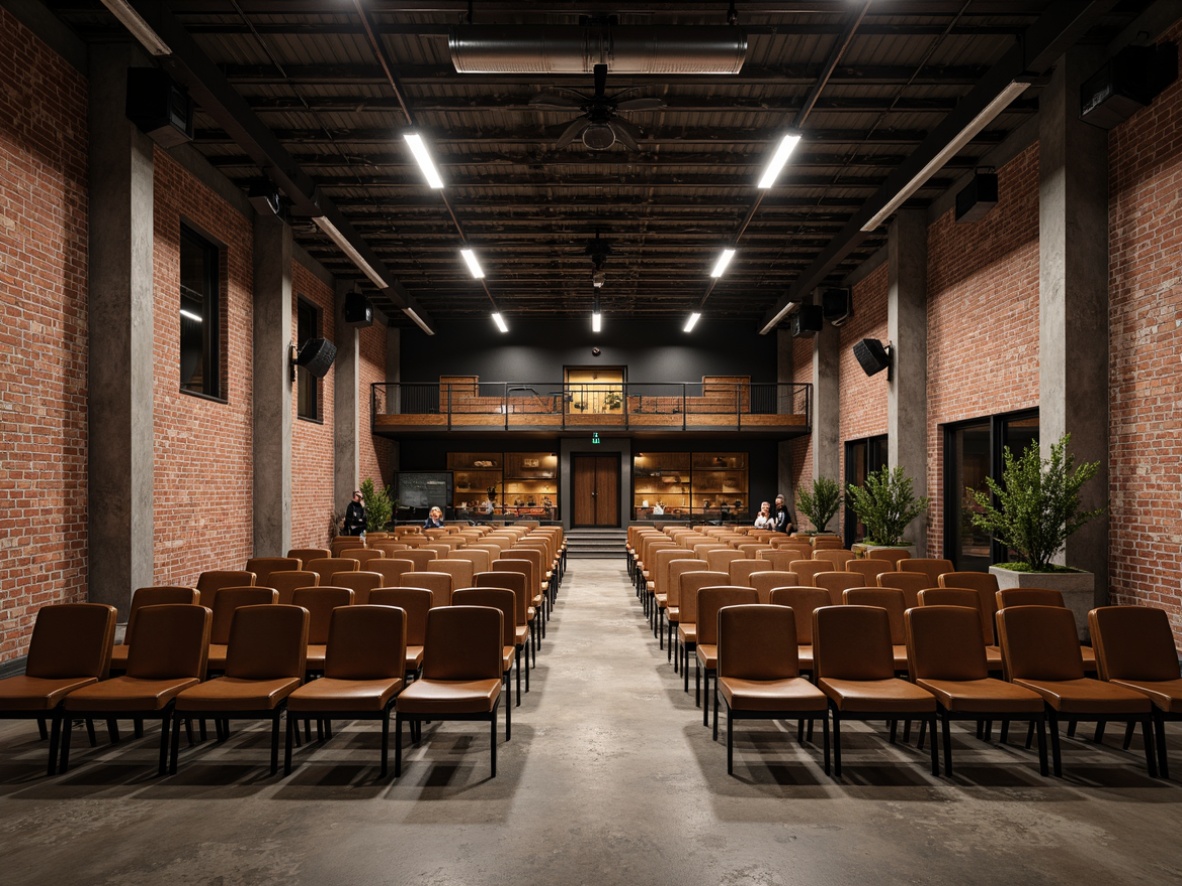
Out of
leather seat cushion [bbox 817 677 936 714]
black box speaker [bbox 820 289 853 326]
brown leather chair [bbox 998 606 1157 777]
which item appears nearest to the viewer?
leather seat cushion [bbox 817 677 936 714]

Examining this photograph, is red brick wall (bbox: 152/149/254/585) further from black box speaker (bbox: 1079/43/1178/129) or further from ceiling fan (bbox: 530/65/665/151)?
black box speaker (bbox: 1079/43/1178/129)

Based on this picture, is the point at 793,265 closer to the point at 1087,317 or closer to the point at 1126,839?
the point at 1087,317

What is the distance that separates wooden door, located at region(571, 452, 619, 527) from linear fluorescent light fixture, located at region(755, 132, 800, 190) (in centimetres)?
1221

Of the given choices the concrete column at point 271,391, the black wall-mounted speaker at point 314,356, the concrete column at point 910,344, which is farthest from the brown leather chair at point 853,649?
the black wall-mounted speaker at point 314,356

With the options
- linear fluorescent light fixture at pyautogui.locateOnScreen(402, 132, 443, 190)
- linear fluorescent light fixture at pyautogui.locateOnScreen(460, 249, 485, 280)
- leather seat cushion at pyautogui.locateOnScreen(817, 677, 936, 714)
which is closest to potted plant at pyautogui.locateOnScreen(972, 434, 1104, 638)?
leather seat cushion at pyautogui.locateOnScreen(817, 677, 936, 714)

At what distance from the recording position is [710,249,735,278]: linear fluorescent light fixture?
43.0 feet

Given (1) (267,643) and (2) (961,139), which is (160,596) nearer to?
(1) (267,643)

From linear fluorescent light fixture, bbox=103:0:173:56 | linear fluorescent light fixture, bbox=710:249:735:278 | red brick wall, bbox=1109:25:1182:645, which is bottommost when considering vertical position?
red brick wall, bbox=1109:25:1182:645

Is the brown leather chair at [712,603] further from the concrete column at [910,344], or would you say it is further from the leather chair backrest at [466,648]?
the concrete column at [910,344]

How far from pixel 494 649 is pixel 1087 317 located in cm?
672

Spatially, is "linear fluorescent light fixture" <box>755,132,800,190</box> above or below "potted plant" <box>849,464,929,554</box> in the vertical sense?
above

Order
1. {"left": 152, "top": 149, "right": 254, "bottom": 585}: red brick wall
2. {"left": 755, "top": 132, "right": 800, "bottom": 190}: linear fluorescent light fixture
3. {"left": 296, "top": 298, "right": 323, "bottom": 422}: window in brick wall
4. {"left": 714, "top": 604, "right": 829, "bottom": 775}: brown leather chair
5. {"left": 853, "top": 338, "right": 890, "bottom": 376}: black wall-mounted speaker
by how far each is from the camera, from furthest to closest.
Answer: {"left": 296, "top": 298, "right": 323, "bottom": 422}: window in brick wall
{"left": 853, "top": 338, "right": 890, "bottom": 376}: black wall-mounted speaker
{"left": 152, "top": 149, "right": 254, "bottom": 585}: red brick wall
{"left": 755, "top": 132, "right": 800, "bottom": 190}: linear fluorescent light fixture
{"left": 714, "top": 604, "right": 829, "bottom": 775}: brown leather chair

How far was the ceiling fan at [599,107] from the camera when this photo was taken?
6.82 meters

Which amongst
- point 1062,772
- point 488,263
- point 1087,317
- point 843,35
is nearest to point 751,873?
point 1062,772
